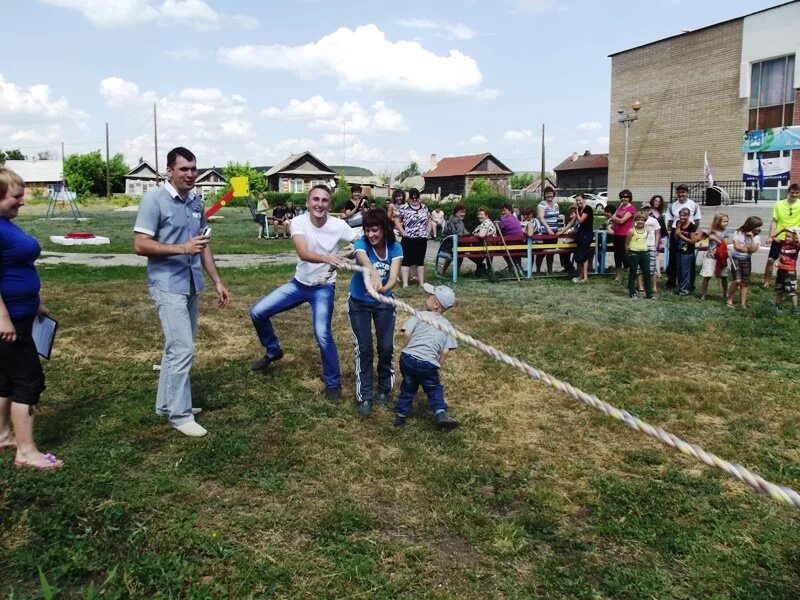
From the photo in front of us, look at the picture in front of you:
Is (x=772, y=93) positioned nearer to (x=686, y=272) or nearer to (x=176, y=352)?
(x=686, y=272)

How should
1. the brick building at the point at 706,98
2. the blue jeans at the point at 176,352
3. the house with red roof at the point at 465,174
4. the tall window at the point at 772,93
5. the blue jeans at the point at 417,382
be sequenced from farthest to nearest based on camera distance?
the house with red roof at the point at 465,174 → the brick building at the point at 706,98 → the tall window at the point at 772,93 → the blue jeans at the point at 417,382 → the blue jeans at the point at 176,352

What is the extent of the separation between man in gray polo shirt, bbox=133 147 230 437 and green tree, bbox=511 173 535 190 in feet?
314

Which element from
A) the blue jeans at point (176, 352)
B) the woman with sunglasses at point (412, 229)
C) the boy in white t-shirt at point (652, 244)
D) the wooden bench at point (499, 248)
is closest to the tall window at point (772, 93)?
the wooden bench at point (499, 248)

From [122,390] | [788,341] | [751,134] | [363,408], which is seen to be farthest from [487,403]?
[751,134]

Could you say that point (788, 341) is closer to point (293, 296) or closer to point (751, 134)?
point (293, 296)

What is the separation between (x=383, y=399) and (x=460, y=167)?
262ft

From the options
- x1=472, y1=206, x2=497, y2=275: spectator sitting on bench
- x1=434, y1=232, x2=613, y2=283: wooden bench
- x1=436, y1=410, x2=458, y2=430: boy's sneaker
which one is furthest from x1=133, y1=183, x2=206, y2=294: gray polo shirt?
x1=472, y1=206, x2=497, y2=275: spectator sitting on bench

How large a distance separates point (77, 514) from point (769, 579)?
11.9 feet

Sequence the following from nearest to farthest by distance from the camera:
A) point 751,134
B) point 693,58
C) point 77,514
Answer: point 77,514 < point 751,134 < point 693,58

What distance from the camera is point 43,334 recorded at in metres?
4.50

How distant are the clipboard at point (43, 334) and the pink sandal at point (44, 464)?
0.67 m

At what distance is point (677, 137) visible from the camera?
40.8 m

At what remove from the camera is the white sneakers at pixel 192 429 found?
4.82m

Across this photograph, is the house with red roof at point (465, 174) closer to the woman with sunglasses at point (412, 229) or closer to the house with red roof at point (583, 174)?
the house with red roof at point (583, 174)
